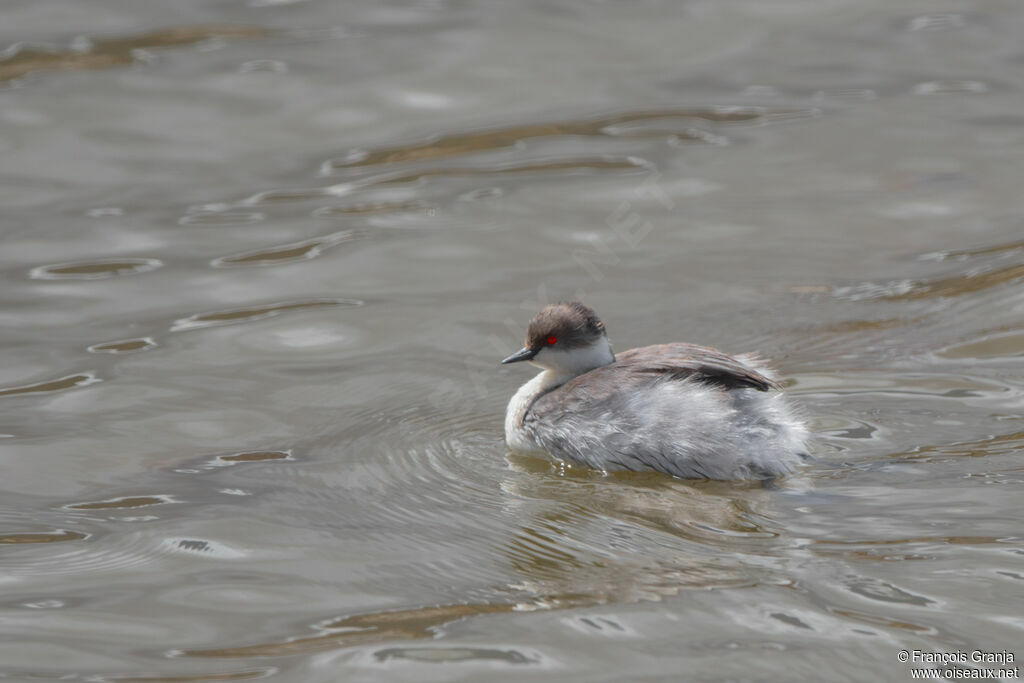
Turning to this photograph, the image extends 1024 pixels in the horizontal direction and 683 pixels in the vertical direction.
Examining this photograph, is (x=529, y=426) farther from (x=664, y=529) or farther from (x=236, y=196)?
(x=236, y=196)

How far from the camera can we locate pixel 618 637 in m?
4.09

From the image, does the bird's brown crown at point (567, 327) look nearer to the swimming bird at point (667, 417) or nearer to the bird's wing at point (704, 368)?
the swimming bird at point (667, 417)

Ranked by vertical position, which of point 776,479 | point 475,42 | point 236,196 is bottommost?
point 776,479

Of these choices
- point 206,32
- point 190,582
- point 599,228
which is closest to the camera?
point 190,582

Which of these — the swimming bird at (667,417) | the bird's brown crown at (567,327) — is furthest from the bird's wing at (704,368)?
the bird's brown crown at (567,327)

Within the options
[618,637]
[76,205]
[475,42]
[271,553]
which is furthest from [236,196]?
[618,637]

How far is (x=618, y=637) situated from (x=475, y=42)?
7.73 m

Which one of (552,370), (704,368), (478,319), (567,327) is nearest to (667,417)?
(704,368)

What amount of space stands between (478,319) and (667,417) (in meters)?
2.12

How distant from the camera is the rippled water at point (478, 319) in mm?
4289

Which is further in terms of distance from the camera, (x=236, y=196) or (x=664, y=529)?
(x=236, y=196)

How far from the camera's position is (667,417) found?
542cm

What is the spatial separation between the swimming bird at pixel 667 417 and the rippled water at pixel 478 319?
11 centimetres

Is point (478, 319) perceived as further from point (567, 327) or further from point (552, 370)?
point (567, 327)
